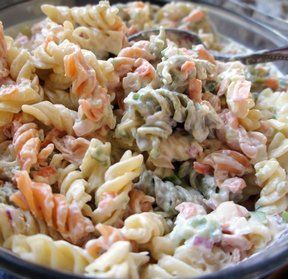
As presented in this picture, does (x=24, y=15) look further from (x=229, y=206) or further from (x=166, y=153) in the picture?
(x=229, y=206)

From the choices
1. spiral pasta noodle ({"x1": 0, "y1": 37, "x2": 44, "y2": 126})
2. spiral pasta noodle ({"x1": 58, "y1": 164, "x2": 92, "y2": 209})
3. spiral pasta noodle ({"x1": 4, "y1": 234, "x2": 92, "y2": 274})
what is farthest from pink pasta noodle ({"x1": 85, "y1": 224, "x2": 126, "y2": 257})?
spiral pasta noodle ({"x1": 0, "y1": 37, "x2": 44, "y2": 126})

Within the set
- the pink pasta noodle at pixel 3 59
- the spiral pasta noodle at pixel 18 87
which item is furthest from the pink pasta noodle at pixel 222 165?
the pink pasta noodle at pixel 3 59

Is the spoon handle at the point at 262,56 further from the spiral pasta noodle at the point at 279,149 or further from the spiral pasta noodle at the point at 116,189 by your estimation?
the spiral pasta noodle at the point at 116,189

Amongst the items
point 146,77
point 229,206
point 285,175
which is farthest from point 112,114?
point 285,175

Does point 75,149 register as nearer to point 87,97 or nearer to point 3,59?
point 87,97

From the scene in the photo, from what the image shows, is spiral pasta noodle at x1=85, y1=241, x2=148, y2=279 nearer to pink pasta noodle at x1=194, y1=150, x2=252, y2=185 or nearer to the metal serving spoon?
pink pasta noodle at x1=194, y1=150, x2=252, y2=185

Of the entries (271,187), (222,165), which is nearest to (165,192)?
(222,165)
